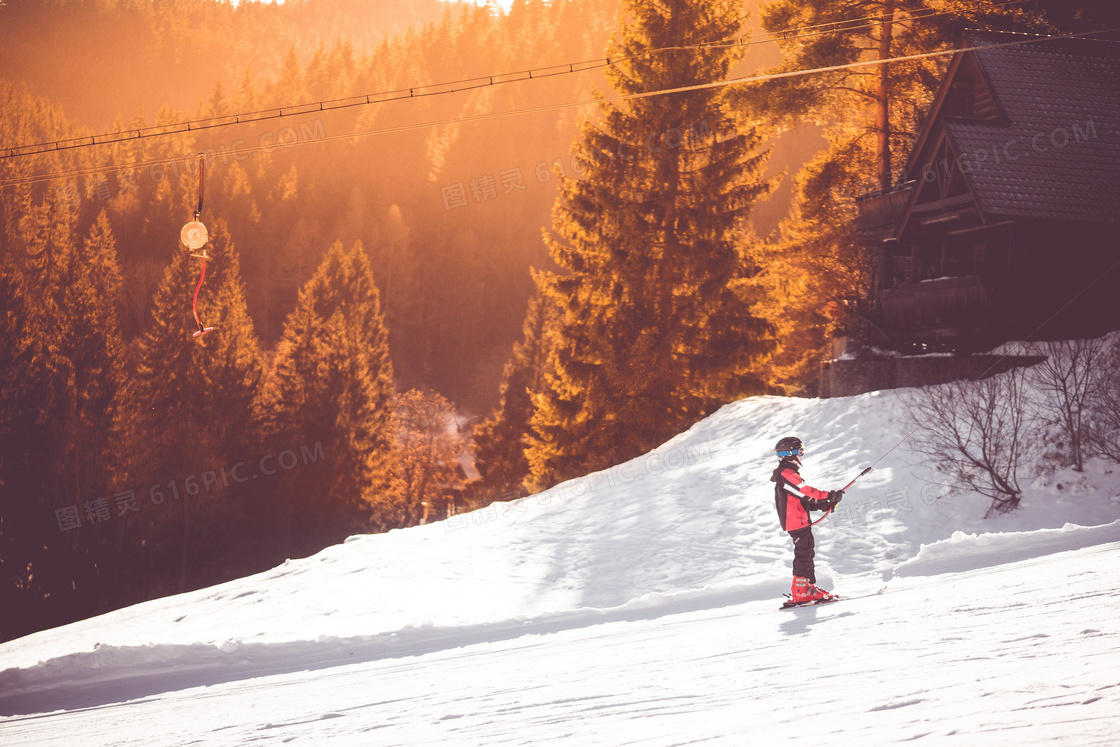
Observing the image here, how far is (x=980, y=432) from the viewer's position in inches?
530

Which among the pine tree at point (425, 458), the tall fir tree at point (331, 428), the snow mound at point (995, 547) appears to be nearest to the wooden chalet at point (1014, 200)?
the snow mound at point (995, 547)

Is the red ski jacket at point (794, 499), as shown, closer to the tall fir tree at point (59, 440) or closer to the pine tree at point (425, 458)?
the tall fir tree at point (59, 440)

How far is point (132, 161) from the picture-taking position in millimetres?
82812

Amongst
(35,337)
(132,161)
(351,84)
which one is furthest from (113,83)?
(35,337)

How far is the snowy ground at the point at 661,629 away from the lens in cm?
507

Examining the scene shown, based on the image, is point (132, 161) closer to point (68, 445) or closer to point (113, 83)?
point (68, 445)

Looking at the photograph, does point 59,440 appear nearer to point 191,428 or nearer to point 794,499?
point 191,428

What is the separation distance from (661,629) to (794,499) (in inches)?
77.7

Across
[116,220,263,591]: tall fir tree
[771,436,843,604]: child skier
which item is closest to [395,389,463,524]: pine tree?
[116,220,263,591]: tall fir tree

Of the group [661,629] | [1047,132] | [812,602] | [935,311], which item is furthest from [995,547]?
[1047,132]

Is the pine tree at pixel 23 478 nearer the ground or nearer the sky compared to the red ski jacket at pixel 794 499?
nearer the sky

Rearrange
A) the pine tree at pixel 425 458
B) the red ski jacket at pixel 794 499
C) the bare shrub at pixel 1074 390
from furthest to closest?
the pine tree at pixel 425 458
the bare shrub at pixel 1074 390
the red ski jacket at pixel 794 499

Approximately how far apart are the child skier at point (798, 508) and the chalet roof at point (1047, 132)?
40.4ft

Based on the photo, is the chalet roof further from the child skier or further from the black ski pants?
the black ski pants
